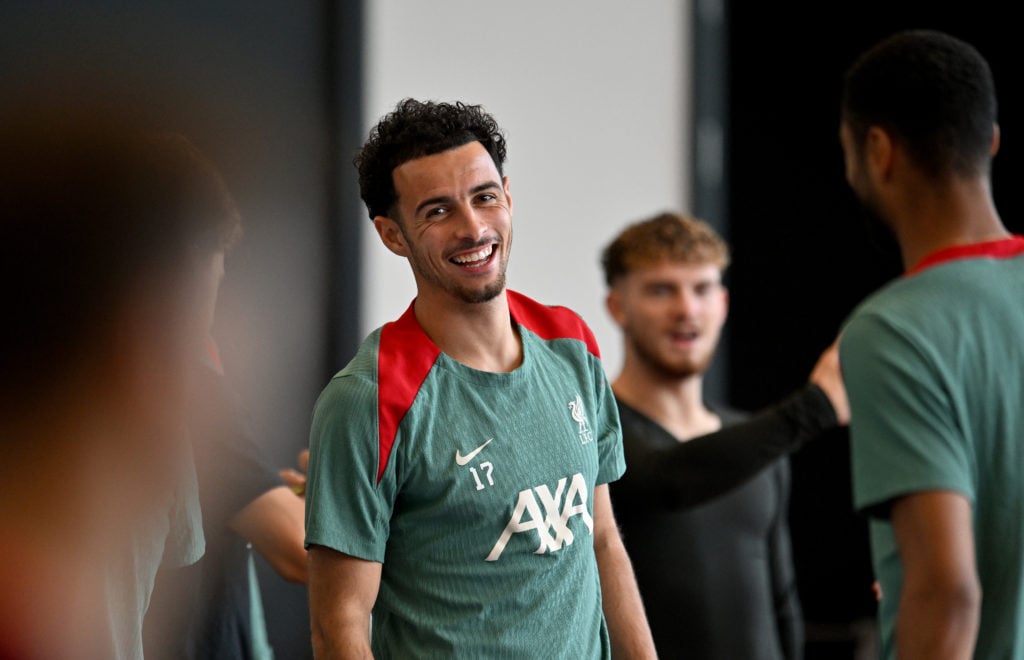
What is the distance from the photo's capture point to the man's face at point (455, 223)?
1394 millimetres

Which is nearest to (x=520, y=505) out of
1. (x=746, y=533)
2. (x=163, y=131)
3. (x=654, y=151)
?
(x=163, y=131)

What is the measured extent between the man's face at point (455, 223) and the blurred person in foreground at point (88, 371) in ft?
0.85

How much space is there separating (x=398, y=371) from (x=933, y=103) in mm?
663

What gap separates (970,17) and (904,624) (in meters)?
2.74

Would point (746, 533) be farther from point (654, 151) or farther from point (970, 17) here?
point (970, 17)

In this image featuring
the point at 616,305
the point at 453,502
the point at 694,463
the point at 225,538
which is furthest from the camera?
the point at 616,305

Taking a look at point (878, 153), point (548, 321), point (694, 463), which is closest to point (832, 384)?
point (694, 463)

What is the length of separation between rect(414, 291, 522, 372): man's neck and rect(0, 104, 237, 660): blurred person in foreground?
290mm

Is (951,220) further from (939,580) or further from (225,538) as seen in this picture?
(225,538)

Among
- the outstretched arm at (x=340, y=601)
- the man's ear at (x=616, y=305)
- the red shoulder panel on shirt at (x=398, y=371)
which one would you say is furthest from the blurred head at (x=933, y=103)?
the man's ear at (x=616, y=305)

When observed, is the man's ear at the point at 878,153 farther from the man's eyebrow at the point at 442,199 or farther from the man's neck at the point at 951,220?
the man's eyebrow at the point at 442,199

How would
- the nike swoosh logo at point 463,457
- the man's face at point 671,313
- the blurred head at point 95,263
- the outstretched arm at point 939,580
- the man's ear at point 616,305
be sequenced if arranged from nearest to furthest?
1. the blurred head at point 95,263
2. the outstretched arm at point 939,580
3. the nike swoosh logo at point 463,457
4. the man's face at point 671,313
5. the man's ear at point 616,305

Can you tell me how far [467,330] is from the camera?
143 centimetres

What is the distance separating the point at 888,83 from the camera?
1.26 metres
